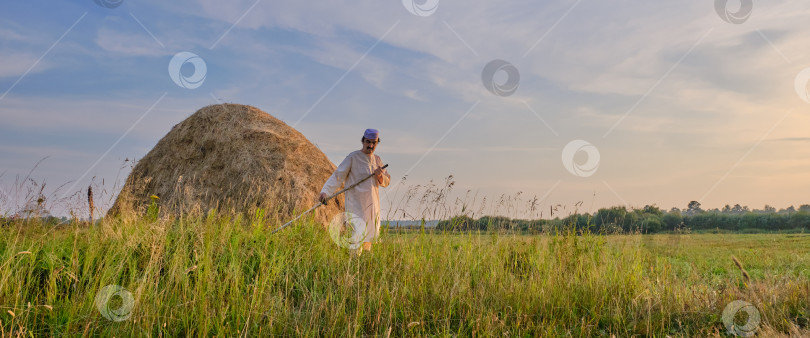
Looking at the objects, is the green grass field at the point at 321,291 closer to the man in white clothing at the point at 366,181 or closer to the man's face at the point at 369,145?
the man in white clothing at the point at 366,181

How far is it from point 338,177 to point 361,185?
404 mm

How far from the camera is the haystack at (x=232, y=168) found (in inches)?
376

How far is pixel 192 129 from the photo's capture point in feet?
37.0

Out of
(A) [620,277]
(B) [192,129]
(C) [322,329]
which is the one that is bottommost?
(C) [322,329]

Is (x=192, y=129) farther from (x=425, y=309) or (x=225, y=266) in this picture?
(x=425, y=309)

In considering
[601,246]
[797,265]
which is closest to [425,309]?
[601,246]

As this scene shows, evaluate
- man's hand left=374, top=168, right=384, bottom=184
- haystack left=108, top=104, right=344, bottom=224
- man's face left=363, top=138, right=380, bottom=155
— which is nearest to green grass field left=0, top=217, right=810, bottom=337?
man's hand left=374, top=168, right=384, bottom=184

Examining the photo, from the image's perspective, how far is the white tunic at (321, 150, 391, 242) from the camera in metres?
7.50

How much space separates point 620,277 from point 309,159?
6.58m

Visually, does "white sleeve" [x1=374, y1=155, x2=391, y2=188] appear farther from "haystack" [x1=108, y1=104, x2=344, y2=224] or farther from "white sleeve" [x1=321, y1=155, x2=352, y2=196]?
"haystack" [x1=108, y1=104, x2=344, y2=224]

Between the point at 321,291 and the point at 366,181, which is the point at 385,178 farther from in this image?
the point at 321,291

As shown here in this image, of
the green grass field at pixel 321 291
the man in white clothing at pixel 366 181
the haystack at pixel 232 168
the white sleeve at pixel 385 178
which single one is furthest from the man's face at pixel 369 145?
the haystack at pixel 232 168

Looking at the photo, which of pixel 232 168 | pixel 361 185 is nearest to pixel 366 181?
pixel 361 185

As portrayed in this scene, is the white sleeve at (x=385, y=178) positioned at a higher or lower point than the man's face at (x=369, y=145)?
lower
